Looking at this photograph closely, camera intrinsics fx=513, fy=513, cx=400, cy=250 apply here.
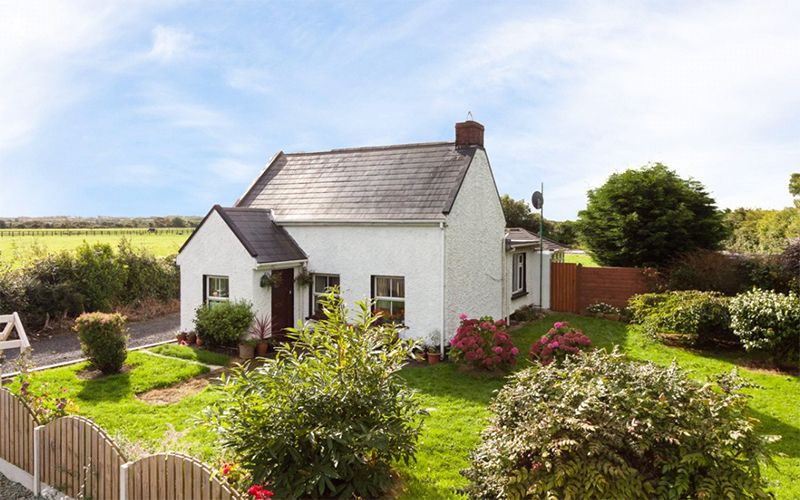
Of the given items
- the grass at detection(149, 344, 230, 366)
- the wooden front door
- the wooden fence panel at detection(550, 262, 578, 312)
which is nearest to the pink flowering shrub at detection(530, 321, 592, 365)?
the wooden front door

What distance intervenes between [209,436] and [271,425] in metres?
3.91

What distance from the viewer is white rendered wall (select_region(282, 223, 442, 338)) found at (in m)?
15.3

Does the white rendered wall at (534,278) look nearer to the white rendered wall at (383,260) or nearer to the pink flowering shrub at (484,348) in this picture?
the white rendered wall at (383,260)

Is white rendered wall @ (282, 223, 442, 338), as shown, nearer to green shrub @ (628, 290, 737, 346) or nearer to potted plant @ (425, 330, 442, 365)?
potted plant @ (425, 330, 442, 365)

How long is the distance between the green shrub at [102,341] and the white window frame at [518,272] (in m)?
15.2

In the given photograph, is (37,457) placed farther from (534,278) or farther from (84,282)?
(534,278)

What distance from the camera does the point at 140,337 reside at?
19.4 meters

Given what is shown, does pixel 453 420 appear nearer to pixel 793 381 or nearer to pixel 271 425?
pixel 271 425

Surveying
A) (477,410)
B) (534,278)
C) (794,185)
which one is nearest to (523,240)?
(534,278)

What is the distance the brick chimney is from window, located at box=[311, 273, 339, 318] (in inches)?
249

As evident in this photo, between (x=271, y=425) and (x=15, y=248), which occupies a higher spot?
(x=15, y=248)

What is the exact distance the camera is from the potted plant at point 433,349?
14.9m

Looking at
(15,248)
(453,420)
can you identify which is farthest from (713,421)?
(15,248)

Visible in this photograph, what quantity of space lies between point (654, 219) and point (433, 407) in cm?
1740
